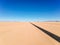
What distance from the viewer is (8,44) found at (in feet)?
23.5

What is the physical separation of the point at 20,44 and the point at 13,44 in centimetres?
43

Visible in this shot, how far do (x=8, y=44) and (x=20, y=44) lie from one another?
732mm

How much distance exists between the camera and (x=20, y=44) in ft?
23.6

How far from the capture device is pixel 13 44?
7156mm

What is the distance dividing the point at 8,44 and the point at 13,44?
305 millimetres
